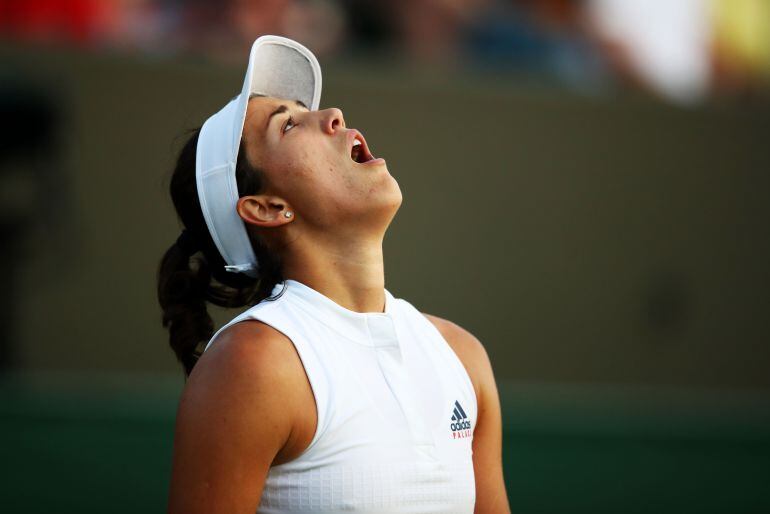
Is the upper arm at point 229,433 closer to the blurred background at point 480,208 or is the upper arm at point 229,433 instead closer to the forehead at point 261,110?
the forehead at point 261,110

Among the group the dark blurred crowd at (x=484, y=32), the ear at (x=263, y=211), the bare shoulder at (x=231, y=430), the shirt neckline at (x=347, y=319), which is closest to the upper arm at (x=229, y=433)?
the bare shoulder at (x=231, y=430)

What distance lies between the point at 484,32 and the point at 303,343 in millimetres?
6280

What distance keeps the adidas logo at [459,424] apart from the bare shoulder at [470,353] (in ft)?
0.39

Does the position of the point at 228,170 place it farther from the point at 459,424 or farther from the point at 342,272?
the point at 459,424

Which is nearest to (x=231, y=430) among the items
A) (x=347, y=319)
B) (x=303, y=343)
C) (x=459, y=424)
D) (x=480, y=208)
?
(x=303, y=343)

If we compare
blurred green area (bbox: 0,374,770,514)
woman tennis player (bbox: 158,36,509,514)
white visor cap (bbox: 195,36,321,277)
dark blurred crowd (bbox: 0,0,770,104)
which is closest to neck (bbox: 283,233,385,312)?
woman tennis player (bbox: 158,36,509,514)

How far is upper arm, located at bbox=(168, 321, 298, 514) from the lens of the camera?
77.4 inches

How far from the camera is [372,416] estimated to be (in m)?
2.10

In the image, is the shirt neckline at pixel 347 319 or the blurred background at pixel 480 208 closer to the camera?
the shirt neckline at pixel 347 319

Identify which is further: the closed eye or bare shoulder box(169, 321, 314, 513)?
the closed eye

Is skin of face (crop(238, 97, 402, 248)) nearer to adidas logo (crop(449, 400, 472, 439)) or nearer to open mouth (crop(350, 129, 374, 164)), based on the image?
open mouth (crop(350, 129, 374, 164))

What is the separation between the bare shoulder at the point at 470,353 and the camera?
7.82ft

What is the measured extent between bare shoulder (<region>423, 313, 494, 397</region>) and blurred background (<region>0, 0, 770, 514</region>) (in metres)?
3.28

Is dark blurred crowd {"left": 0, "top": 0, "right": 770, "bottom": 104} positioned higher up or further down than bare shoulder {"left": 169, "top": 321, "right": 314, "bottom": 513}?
higher up
